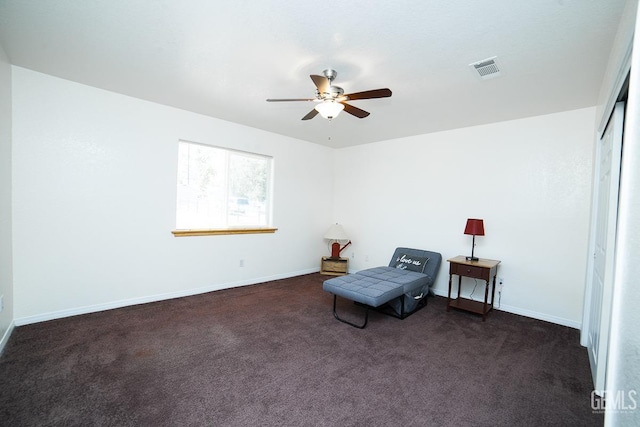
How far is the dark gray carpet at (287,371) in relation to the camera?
1.75 meters

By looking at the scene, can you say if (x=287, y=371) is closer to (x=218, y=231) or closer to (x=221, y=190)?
(x=218, y=231)

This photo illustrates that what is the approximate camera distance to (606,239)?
2080mm

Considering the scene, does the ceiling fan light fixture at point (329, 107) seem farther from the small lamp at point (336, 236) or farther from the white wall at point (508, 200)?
the small lamp at point (336, 236)

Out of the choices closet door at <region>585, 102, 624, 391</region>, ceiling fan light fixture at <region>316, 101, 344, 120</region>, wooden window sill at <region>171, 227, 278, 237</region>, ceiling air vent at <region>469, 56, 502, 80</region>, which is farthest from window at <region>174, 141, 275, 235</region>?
closet door at <region>585, 102, 624, 391</region>

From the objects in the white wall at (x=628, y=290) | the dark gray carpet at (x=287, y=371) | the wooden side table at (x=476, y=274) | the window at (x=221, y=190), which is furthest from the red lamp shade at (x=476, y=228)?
the window at (x=221, y=190)

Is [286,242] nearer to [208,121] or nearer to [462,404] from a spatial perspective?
[208,121]

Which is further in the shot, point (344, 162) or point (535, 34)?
point (344, 162)

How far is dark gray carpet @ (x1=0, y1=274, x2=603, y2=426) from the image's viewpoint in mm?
1755

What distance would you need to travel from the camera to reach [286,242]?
5.14 metres

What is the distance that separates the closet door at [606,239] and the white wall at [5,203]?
4.67 metres

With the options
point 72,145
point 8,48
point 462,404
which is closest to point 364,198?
point 462,404

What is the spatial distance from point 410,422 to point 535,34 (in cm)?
277

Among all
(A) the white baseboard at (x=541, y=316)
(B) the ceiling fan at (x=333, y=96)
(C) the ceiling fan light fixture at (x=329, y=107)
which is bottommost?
(A) the white baseboard at (x=541, y=316)

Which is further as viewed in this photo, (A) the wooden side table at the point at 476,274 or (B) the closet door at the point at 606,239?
(A) the wooden side table at the point at 476,274
